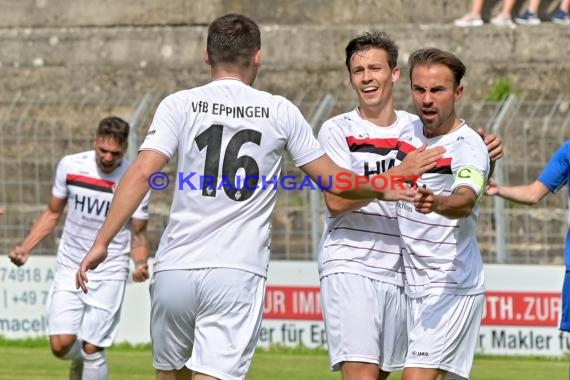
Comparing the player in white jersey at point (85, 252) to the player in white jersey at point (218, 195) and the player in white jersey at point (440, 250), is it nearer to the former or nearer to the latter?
the player in white jersey at point (440, 250)

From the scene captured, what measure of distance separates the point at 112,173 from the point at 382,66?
4.19 m

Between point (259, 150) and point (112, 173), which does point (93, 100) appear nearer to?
point (112, 173)

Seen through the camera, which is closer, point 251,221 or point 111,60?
point 251,221

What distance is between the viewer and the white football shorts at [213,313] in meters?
7.39

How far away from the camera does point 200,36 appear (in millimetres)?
22281

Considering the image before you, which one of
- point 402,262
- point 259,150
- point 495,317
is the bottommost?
point 495,317

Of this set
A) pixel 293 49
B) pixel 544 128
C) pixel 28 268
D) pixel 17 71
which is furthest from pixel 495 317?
pixel 17 71

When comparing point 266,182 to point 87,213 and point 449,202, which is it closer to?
point 449,202

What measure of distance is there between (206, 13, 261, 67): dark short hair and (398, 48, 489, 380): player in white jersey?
102 centimetres

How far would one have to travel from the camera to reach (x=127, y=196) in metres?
7.29

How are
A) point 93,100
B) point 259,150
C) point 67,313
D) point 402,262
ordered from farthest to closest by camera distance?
1. point 93,100
2. point 67,313
3. point 402,262
4. point 259,150

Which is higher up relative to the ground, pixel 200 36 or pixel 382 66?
pixel 200 36

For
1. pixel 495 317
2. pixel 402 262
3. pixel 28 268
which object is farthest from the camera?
pixel 28 268

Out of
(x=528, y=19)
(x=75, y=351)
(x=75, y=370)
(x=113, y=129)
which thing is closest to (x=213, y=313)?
(x=113, y=129)
